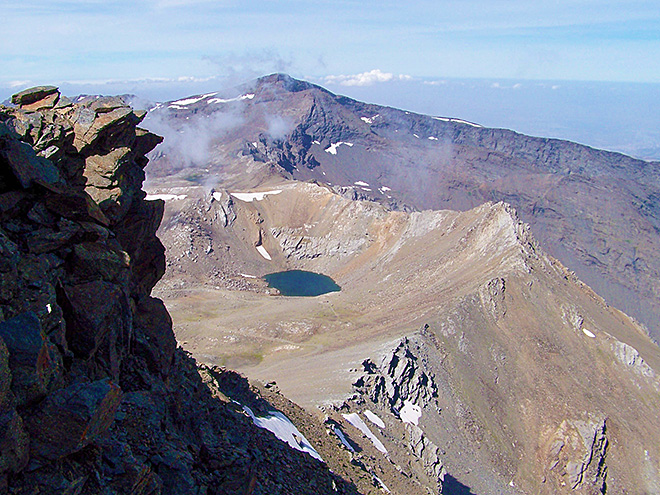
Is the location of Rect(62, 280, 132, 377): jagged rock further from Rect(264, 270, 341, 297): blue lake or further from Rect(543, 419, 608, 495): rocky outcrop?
Rect(264, 270, 341, 297): blue lake

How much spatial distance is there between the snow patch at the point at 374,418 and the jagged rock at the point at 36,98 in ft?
111

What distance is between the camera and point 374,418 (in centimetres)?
4453

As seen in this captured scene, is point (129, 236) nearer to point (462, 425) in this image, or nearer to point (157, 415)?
point (157, 415)

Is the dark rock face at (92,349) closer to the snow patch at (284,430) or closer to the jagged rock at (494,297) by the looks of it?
the snow patch at (284,430)

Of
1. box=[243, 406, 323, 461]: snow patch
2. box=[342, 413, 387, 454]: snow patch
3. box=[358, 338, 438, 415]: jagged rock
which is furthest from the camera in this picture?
box=[358, 338, 438, 415]: jagged rock

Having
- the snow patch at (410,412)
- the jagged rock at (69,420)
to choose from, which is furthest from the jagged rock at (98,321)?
the snow patch at (410,412)

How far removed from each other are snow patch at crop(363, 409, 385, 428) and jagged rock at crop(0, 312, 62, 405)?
1410 inches

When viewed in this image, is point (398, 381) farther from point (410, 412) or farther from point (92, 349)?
point (92, 349)

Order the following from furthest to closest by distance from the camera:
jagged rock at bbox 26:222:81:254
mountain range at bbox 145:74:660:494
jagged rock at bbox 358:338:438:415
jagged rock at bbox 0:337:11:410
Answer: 1. jagged rock at bbox 358:338:438:415
2. mountain range at bbox 145:74:660:494
3. jagged rock at bbox 26:222:81:254
4. jagged rock at bbox 0:337:11:410

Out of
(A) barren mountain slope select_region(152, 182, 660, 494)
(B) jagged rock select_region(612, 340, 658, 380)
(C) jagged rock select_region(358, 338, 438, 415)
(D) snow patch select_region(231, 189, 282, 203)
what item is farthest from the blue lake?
(B) jagged rock select_region(612, 340, 658, 380)

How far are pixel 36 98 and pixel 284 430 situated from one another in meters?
20.9

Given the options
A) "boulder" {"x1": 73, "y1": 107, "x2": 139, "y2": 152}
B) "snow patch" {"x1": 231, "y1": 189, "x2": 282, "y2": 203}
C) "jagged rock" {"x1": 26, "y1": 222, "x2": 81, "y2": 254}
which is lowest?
"snow patch" {"x1": 231, "y1": 189, "x2": 282, "y2": 203}

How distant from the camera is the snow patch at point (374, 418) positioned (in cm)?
4383

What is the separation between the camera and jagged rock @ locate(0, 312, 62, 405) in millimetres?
10695
